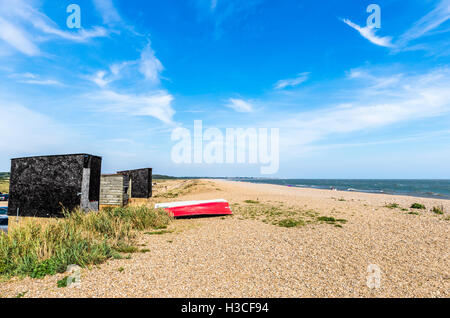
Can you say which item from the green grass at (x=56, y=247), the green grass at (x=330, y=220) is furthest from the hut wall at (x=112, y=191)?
the green grass at (x=330, y=220)

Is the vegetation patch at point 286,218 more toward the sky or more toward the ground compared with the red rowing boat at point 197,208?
more toward the ground

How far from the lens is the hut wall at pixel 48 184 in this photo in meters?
11.4

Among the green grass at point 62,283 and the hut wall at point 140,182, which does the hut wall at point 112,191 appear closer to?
the hut wall at point 140,182

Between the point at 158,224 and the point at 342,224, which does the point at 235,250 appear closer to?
the point at 158,224

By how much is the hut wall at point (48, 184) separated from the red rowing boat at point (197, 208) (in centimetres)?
459

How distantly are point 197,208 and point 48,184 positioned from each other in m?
7.71

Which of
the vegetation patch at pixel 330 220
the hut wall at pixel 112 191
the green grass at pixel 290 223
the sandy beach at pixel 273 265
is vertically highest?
the hut wall at pixel 112 191

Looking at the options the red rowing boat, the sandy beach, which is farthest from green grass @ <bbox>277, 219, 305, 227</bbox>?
the red rowing boat

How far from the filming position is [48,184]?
11.5 metres

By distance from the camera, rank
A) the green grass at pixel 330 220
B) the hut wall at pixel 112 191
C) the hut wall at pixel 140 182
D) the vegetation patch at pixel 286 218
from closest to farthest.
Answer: the vegetation patch at pixel 286 218, the green grass at pixel 330 220, the hut wall at pixel 112 191, the hut wall at pixel 140 182

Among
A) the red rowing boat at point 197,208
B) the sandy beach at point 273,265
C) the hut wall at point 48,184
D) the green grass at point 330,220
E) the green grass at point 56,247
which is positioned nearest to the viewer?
the sandy beach at point 273,265

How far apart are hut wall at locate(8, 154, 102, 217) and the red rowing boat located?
459 cm

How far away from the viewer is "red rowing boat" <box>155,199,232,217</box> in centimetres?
1439
